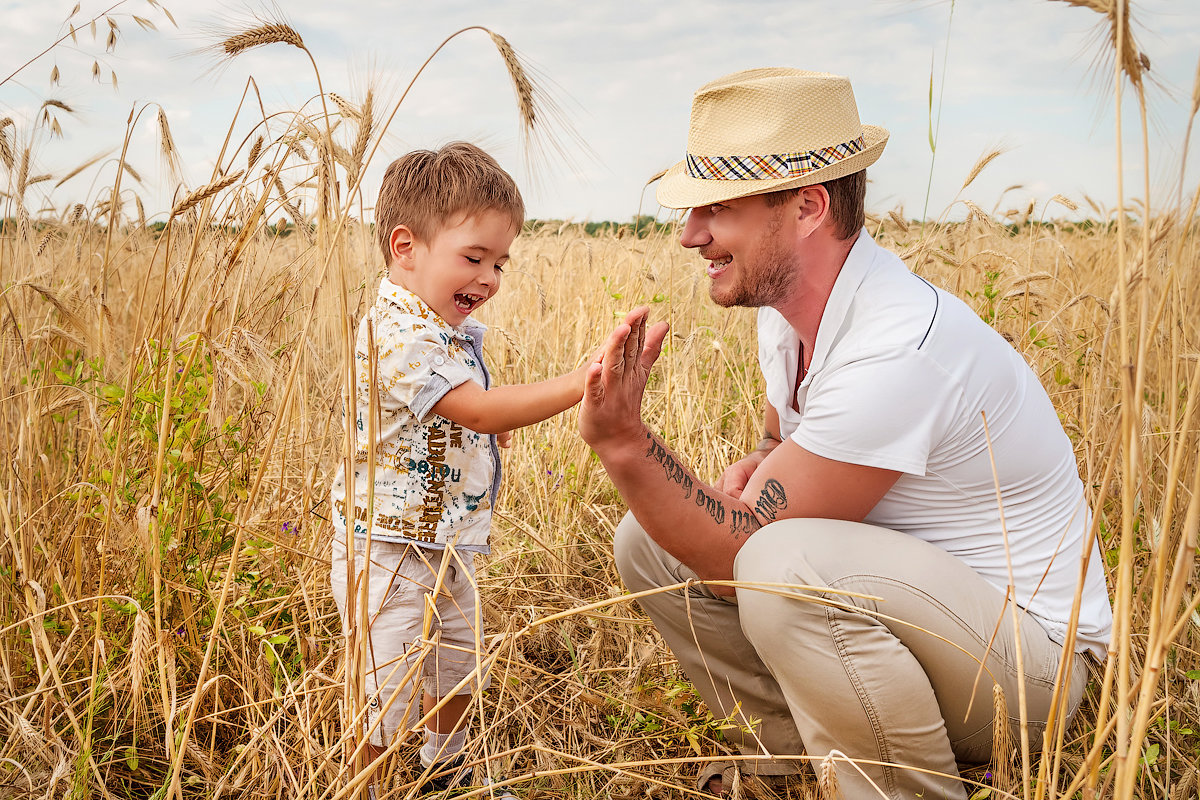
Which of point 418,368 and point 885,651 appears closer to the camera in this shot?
point 885,651

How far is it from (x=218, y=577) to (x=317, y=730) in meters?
0.48

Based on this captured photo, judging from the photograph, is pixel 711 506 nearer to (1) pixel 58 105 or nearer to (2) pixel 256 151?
(2) pixel 256 151

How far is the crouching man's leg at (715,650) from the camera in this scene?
206 centimetres

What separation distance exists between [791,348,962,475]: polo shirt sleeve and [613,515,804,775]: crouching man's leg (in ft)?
1.90

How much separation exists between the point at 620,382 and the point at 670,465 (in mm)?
262

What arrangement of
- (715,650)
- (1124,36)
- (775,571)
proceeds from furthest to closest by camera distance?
1. (715,650)
2. (775,571)
3. (1124,36)

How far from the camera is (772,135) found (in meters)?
1.87

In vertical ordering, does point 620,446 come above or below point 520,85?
below

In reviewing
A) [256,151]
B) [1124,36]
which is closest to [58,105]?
[256,151]

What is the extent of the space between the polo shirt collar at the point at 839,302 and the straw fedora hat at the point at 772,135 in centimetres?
20

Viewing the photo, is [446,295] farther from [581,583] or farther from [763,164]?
[581,583]

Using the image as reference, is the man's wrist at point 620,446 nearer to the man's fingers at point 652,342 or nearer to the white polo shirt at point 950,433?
the man's fingers at point 652,342

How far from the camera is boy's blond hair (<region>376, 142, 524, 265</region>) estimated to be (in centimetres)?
183

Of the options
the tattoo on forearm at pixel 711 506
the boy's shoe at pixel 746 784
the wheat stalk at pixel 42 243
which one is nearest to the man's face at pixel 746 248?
the tattoo on forearm at pixel 711 506
